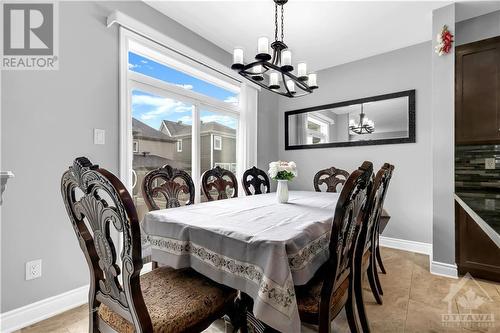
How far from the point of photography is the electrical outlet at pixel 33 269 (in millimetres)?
1641

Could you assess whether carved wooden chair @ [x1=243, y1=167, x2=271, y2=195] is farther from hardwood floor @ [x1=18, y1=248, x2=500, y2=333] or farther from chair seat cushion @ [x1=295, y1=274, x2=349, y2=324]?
chair seat cushion @ [x1=295, y1=274, x2=349, y2=324]

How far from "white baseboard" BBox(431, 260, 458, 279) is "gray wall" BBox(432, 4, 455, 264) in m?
0.04

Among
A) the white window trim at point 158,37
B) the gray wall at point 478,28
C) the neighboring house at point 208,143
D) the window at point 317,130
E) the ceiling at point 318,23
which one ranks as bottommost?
the neighboring house at point 208,143

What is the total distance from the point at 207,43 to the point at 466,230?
3.46m

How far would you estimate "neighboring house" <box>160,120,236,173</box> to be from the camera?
280 cm

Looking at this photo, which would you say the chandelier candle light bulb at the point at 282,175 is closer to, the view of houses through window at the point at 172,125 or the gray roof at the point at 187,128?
the view of houses through window at the point at 172,125

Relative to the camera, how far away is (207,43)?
3.02 meters

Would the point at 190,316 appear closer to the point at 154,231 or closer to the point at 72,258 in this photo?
the point at 154,231

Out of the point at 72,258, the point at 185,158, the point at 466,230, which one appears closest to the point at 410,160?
the point at 466,230

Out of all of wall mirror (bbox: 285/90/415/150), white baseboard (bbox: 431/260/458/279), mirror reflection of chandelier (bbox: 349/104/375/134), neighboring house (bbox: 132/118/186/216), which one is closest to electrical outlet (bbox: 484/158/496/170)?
wall mirror (bbox: 285/90/415/150)

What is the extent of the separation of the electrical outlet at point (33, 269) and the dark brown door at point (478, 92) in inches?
146

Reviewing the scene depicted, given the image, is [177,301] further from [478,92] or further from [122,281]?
[478,92]

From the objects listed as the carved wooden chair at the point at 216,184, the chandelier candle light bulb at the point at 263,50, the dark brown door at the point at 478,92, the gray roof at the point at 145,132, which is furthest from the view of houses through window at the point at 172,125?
the dark brown door at the point at 478,92

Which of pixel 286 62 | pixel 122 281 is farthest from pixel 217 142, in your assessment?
pixel 122 281
